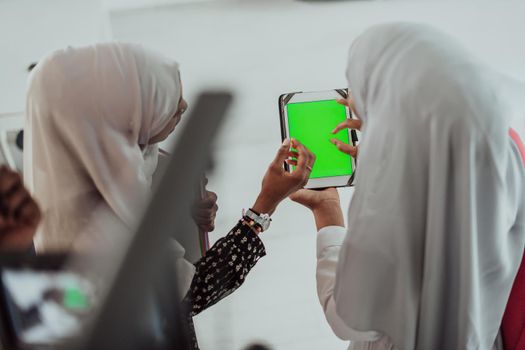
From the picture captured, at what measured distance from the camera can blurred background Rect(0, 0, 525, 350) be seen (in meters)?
1.22

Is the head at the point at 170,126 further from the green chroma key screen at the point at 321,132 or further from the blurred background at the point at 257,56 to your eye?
the blurred background at the point at 257,56

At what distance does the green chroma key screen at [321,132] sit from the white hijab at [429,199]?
28cm

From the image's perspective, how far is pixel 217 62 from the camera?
1.49m

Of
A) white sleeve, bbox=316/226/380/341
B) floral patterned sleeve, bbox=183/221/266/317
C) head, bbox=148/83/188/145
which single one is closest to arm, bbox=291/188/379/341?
white sleeve, bbox=316/226/380/341

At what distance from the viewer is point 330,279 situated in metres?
0.67

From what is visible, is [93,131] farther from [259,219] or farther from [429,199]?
[429,199]

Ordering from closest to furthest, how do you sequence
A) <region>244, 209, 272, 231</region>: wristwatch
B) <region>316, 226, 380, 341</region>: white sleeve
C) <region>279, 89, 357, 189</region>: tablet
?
<region>316, 226, 380, 341</region>: white sleeve < <region>244, 209, 272, 231</region>: wristwatch < <region>279, 89, 357, 189</region>: tablet

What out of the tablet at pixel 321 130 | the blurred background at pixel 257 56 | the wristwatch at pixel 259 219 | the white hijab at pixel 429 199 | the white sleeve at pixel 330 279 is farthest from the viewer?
the blurred background at pixel 257 56

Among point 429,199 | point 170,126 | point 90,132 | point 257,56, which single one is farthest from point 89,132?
point 257,56

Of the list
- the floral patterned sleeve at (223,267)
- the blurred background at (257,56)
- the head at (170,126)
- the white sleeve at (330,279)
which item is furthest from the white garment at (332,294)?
the blurred background at (257,56)

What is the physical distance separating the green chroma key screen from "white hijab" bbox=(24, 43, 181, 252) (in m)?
0.33

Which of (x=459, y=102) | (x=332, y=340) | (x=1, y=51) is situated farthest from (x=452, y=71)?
(x=1, y=51)

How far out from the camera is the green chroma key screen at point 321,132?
87 cm

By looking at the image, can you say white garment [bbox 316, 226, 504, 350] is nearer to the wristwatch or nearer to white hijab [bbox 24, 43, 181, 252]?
the wristwatch
